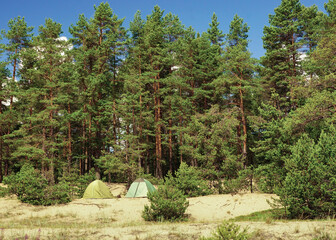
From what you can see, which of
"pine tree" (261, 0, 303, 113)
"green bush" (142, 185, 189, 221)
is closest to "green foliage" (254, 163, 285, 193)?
"green bush" (142, 185, 189, 221)

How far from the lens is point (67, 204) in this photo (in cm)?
1639

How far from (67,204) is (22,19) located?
27.6 metres

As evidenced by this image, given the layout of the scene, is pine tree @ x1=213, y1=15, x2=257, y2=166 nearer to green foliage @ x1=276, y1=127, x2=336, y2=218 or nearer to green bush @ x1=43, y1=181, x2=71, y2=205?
green foliage @ x1=276, y1=127, x2=336, y2=218

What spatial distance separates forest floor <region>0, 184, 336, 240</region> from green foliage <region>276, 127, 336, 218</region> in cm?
131

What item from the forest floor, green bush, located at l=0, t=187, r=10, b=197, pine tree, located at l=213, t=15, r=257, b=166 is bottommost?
the forest floor

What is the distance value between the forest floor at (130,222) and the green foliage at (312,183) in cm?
131

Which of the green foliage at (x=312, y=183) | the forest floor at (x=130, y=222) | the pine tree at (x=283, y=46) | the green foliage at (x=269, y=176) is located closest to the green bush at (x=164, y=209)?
the forest floor at (x=130, y=222)

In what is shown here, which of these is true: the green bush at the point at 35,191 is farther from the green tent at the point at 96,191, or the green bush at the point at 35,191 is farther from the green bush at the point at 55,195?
the green tent at the point at 96,191

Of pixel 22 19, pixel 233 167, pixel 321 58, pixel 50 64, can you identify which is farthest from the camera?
pixel 22 19

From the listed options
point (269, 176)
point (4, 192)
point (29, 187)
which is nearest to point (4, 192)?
point (4, 192)

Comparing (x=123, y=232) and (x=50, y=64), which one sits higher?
(x=50, y=64)

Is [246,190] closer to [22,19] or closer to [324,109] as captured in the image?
[324,109]

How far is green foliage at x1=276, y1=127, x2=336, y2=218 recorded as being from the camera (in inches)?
401

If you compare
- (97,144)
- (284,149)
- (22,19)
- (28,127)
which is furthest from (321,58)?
(22,19)
